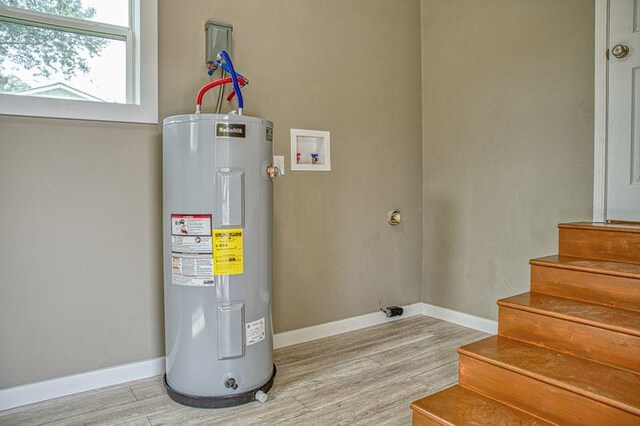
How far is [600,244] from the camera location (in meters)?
2.17

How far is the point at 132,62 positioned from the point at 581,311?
2586 mm

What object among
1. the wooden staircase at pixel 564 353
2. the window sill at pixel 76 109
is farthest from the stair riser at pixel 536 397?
the window sill at pixel 76 109

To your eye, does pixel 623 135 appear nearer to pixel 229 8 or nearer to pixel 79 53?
pixel 229 8

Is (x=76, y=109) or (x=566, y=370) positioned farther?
(x=76, y=109)

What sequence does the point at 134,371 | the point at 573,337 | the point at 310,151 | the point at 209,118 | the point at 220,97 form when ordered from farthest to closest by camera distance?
the point at 310,151, the point at 220,97, the point at 134,371, the point at 209,118, the point at 573,337

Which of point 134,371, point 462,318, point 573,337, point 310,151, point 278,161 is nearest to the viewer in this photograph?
point 573,337

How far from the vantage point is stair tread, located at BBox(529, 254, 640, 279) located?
Answer: 1.86m

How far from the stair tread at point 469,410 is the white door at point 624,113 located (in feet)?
4.88

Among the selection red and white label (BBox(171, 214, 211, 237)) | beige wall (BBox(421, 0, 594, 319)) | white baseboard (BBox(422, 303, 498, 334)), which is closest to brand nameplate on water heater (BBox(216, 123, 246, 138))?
red and white label (BBox(171, 214, 211, 237))

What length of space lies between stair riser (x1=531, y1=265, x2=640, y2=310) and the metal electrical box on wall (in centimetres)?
215

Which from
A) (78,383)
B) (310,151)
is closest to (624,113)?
(310,151)

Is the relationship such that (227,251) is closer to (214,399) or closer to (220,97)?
(214,399)

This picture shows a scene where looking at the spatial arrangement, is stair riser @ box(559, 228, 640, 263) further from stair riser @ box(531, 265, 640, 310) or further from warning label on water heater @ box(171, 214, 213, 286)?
warning label on water heater @ box(171, 214, 213, 286)

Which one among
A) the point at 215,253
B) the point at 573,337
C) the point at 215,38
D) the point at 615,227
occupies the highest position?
the point at 215,38
